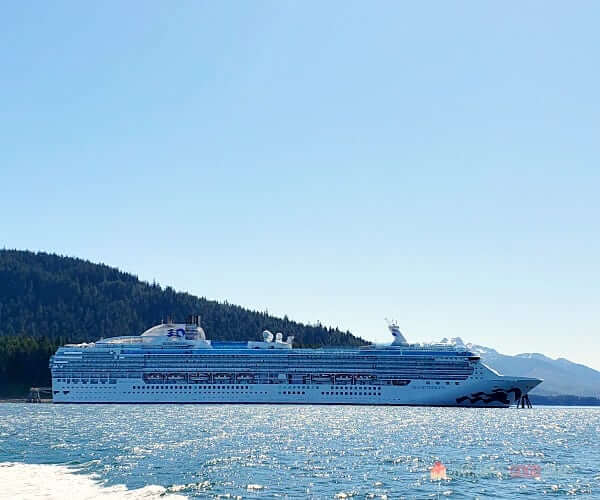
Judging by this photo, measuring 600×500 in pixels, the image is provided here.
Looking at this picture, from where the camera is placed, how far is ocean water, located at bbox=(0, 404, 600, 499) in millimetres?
41000

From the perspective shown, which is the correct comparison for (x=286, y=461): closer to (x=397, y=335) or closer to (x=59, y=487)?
(x=59, y=487)

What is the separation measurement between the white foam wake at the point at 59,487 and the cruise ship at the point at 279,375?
9778 cm

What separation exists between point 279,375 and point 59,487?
105 metres

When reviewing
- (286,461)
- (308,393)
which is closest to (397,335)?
(308,393)

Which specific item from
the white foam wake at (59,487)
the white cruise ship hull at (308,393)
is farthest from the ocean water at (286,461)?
the white cruise ship hull at (308,393)

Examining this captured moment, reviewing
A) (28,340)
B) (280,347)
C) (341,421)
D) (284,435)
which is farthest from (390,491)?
(28,340)

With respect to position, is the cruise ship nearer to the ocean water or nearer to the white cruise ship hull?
the white cruise ship hull

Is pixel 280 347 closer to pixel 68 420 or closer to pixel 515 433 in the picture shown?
pixel 68 420

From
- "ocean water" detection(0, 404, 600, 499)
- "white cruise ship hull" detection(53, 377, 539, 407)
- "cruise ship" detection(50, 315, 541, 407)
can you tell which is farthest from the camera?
"cruise ship" detection(50, 315, 541, 407)

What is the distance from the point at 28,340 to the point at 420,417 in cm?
11633

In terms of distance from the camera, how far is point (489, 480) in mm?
45250

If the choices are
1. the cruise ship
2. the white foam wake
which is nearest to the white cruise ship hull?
the cruise ship

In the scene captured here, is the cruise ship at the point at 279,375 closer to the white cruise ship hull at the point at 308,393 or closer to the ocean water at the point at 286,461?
the white cruise ship hull at the point at 308,393

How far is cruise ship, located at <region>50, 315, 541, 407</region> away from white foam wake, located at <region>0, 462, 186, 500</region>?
97783 mm
